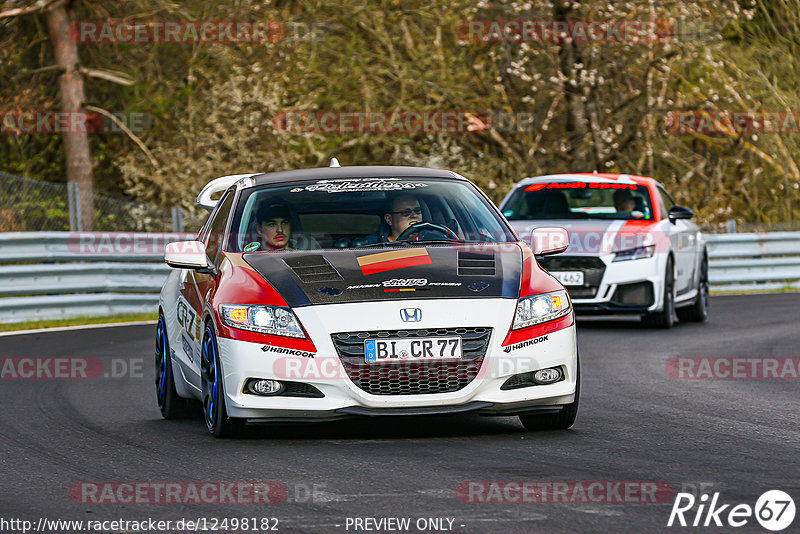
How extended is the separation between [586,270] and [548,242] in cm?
655

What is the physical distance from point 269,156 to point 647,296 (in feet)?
43.5

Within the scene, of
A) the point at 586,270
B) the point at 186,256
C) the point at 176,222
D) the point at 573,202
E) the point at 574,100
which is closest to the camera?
the point at 186,256

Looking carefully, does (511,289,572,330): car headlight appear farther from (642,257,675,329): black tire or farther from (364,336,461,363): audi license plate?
(642,257,675,329): black tire

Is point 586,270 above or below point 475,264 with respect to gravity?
below

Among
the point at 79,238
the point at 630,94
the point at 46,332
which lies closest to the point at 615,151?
the point at 630,94

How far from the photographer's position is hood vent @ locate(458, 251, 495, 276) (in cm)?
767

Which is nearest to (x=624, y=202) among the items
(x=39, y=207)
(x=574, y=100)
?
(x=39, y=207)

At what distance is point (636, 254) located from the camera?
14930mm

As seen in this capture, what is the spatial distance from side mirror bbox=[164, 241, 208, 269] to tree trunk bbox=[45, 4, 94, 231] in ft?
66.1

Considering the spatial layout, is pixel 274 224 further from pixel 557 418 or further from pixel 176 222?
pixel 176 222

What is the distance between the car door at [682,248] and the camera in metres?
15.5

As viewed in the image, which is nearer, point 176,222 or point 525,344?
point 525,344

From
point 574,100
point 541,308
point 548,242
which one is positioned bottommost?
point 574,100

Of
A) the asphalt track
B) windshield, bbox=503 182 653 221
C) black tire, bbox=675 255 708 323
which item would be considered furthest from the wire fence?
the asphalt track
